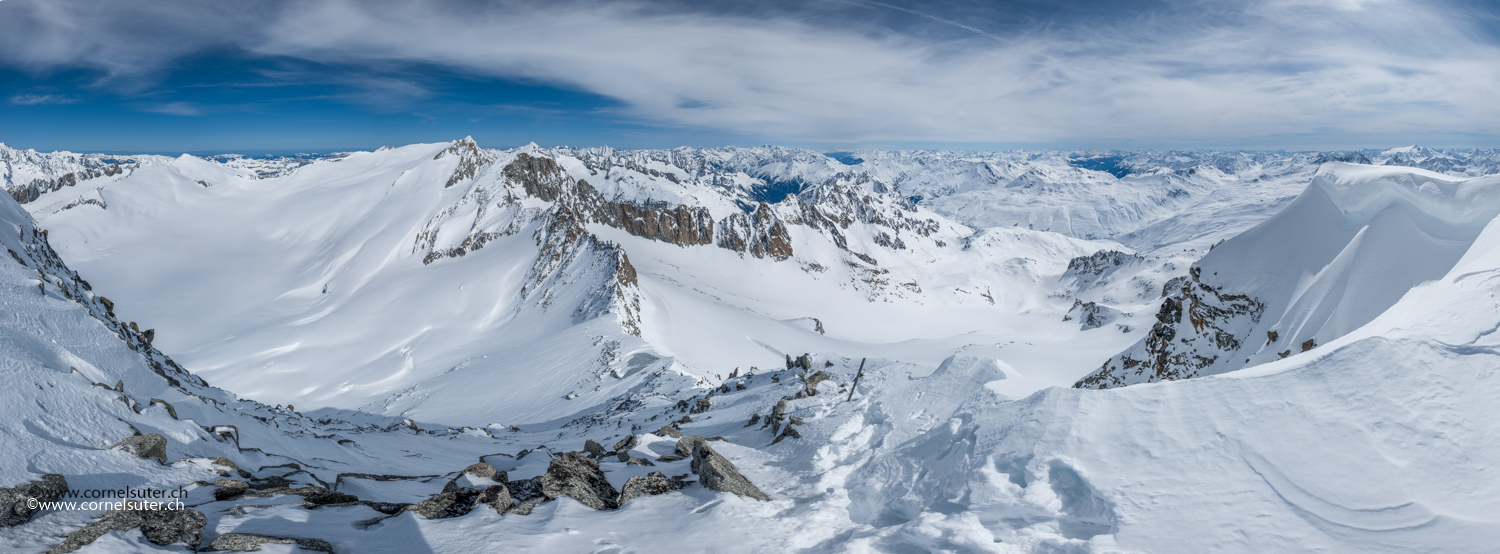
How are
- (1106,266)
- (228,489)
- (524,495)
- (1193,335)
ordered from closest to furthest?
(228,489), (524,495), (1193,335), (1106,266)

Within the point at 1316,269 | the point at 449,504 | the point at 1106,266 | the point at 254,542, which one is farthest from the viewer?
the point at 1106,266

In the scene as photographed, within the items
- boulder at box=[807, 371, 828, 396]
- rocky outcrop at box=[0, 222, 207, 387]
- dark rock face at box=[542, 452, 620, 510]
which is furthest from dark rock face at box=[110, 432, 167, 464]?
boulder at box=[807, 371, 828, 396]

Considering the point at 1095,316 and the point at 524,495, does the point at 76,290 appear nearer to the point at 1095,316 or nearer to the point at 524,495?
the point at 524,495

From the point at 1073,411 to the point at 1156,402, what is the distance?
126cm

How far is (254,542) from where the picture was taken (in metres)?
6.00

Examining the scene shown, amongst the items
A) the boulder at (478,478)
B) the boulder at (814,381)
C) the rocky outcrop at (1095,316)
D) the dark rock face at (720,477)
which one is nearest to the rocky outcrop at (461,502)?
the boulder at (478,478)

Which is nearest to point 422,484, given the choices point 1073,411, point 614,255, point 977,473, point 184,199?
point 977,473

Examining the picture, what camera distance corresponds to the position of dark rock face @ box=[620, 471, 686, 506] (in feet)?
29.2

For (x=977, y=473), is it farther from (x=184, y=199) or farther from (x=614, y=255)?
(x=184, y=199)

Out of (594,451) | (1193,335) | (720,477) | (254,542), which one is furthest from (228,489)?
(1193,335)

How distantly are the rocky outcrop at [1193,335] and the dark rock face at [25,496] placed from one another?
29667mm

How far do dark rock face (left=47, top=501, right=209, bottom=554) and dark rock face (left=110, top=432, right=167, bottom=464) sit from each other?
9.93ft

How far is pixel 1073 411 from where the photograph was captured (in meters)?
8.76

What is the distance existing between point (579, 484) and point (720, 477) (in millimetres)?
2350
